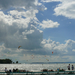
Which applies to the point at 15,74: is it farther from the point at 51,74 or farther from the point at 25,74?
the point at 51,74

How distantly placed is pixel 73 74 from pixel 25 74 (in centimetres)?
572

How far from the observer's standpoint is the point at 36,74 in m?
17.0

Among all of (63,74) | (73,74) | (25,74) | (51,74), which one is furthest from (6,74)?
(73,74)

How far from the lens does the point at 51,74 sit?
680 inches

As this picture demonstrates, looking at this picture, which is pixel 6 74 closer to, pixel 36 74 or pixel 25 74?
pixel 25 74

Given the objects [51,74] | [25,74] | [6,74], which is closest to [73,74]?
[51,74]

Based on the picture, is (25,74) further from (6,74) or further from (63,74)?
(63,74)

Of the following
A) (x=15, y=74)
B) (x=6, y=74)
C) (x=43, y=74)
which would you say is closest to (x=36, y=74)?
(x=43, y=74)

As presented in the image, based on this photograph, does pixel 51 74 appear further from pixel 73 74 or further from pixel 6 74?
pixel 6 74

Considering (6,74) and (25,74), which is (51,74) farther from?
(6,74)

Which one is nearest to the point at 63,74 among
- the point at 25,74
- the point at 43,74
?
the point at 43,74

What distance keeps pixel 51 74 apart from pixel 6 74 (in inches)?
212

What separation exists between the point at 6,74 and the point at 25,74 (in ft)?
7.52

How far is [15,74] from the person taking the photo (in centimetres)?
1698
